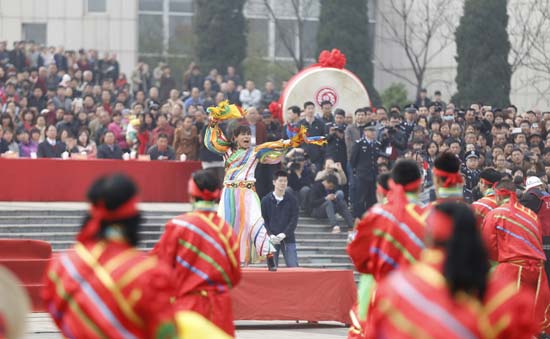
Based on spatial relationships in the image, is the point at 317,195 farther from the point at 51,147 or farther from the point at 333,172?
the point at 51,147

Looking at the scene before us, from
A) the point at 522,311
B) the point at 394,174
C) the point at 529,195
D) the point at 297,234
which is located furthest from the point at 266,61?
the point at 522,311

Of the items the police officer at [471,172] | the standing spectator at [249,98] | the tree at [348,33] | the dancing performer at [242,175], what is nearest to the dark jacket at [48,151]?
the standing spectator at [249,98]

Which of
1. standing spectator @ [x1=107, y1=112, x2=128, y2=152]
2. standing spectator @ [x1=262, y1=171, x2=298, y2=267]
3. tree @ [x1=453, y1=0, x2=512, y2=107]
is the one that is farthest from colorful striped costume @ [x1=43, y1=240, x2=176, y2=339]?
tree @ [x1=453, y1=0, x2=512, y2=107]

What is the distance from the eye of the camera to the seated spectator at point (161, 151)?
25594 millimetres

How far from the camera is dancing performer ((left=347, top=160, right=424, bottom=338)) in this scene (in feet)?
35.9

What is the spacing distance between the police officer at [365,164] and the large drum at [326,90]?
427cm

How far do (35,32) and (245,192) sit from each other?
2826 centimetres

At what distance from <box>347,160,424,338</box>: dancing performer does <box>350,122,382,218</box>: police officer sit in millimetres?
12171

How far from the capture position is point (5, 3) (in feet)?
147

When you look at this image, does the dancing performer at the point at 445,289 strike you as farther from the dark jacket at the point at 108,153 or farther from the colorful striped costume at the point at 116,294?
the dark jacket at the point at 108,153

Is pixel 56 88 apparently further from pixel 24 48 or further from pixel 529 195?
pixel 529 195

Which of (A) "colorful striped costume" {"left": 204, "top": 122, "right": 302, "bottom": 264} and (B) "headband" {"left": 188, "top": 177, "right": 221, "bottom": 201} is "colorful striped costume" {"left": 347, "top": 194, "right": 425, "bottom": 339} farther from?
(A) "colorful striped costume" {"left": 204, "top": 122, "right": 302, "bottom": 264}

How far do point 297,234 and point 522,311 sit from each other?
53.1ft

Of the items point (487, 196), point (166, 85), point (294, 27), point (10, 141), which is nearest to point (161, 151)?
point (10, 141)
